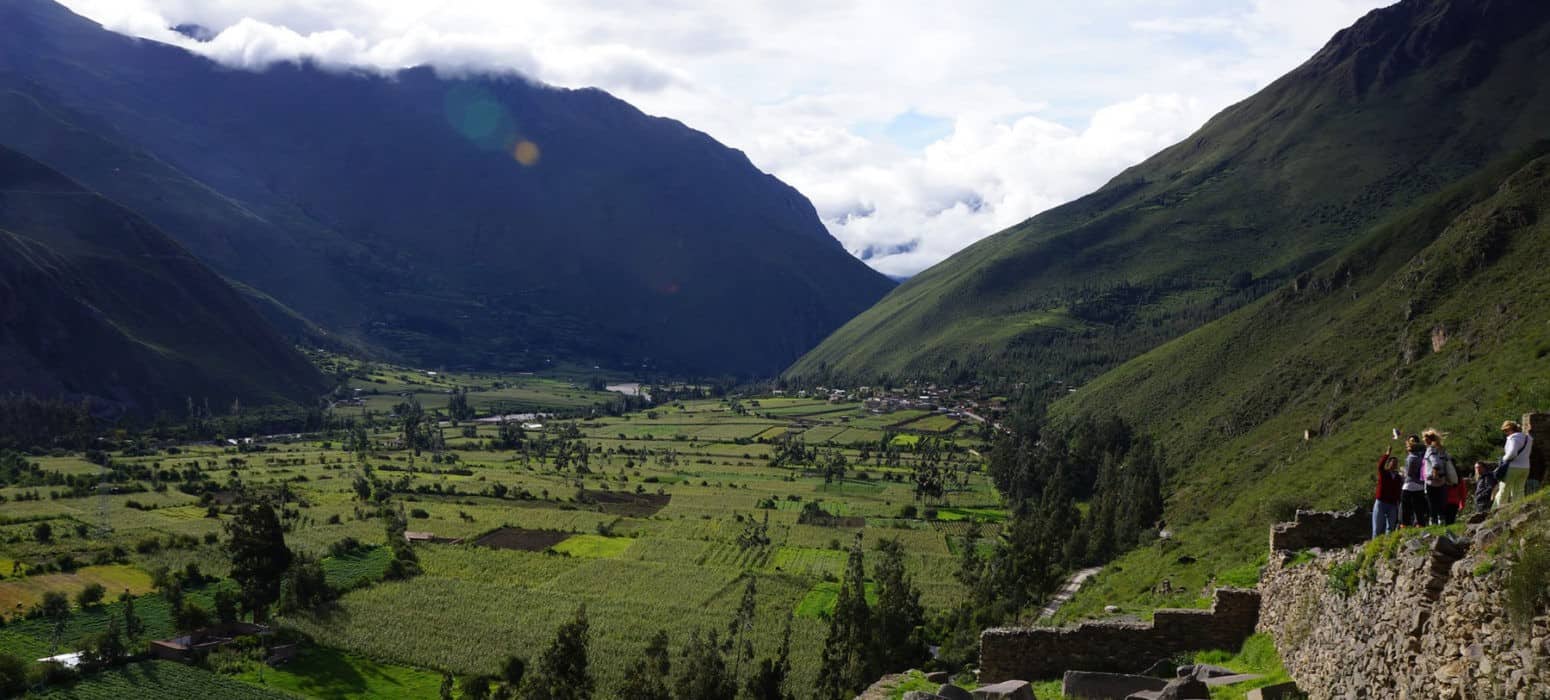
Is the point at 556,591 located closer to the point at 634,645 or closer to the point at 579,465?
the point at 634,645

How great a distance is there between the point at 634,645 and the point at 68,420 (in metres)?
164

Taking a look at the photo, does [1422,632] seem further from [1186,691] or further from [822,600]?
[822,600]

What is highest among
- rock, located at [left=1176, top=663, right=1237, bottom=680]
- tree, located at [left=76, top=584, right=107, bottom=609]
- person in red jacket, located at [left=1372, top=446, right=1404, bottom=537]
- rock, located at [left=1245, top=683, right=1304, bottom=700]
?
person in red jacket, located at [left=1372, top=446, right=1404, bottom=537]

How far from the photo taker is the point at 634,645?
235 ft

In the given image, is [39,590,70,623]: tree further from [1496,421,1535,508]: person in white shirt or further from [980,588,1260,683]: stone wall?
[1496,421,1535,508]: person in white shirt

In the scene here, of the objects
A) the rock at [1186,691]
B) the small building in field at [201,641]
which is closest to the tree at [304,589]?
the small building in field at [201,641]

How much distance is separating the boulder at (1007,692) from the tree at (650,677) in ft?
104

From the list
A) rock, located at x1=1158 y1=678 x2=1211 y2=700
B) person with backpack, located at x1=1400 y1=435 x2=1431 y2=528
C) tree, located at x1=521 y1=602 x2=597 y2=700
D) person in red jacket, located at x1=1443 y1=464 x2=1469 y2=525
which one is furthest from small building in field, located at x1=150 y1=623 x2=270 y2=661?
person in red jacket, located at x1=1443 y1=464 x2=1469 y2=525

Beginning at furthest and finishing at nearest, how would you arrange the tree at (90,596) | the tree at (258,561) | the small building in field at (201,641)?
the tree at (258,561) → the tree at (90,596) → the small building in field at (201,641)

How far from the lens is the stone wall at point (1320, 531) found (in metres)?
24.2

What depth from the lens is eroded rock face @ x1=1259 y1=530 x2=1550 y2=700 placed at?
11.6 meters

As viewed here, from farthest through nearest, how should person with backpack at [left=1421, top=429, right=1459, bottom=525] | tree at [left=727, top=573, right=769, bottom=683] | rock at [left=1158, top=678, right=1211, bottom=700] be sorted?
tree at [left=727, top=573, right=769, bottom=683]
rock at [left=1158, top=678, right=1211, bottom=700]
person with backpack at [left=1421, top=429, right=1459, bottom=525]

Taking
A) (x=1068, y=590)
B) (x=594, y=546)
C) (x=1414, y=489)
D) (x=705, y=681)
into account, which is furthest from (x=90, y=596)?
(x=1414, y=489)

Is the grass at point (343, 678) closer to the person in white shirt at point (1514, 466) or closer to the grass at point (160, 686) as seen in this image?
the grass at point (160, 686)
